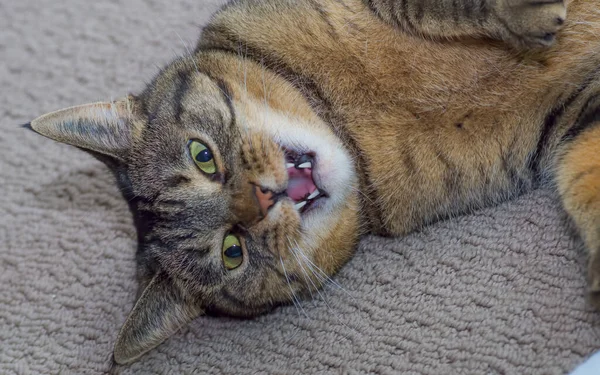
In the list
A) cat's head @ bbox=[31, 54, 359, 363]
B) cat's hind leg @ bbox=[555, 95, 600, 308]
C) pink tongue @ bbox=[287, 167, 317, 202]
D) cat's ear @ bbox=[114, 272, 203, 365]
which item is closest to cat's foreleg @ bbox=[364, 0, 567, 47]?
cat's hind leg @ bbox=[555, 95, 600, 308]

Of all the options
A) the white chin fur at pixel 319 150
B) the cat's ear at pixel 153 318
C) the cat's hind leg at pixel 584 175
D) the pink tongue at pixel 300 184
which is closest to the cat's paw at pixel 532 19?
the cat's hind leg at pixel 584 175

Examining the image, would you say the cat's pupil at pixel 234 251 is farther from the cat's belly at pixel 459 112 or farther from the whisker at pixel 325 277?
the cat's belly at pixel 459 112

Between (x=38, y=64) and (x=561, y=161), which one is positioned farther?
(x=38, y=64)

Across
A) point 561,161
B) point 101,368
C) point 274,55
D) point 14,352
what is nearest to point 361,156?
point 274,55

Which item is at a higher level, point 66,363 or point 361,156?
point 361,156

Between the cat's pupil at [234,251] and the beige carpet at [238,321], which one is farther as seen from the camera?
the cat's pupil at [234,251]

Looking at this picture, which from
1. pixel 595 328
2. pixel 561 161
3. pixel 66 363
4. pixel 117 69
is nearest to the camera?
pixel 595 328

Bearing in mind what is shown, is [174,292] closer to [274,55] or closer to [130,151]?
[130,151]

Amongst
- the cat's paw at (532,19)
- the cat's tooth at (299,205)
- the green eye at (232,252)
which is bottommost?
the green eye at (232,252)
